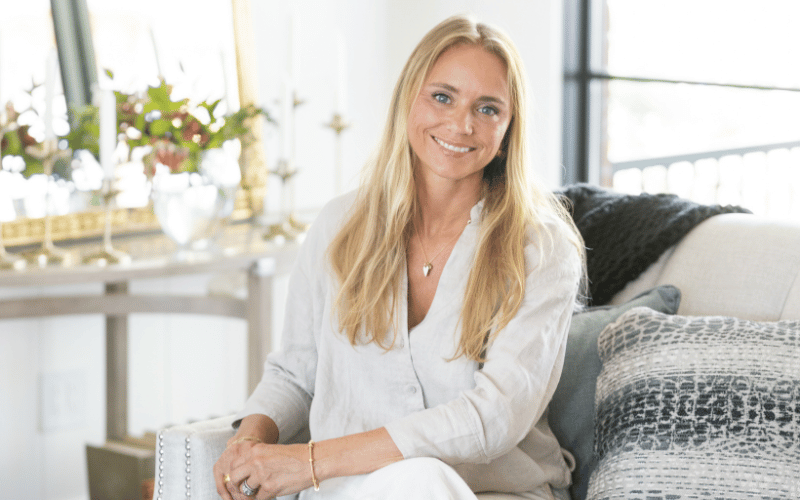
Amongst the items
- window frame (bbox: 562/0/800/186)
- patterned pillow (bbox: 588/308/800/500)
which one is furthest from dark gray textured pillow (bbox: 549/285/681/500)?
window frame (bbox: 562/0/800/186)

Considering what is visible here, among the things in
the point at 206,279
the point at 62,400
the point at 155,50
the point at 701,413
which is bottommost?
the point at 62,400

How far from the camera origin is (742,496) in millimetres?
1070

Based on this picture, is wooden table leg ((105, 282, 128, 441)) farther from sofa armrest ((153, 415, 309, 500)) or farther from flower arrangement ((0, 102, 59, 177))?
sofa armrest ((153, 415, 309, 500))

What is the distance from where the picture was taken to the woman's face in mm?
1280

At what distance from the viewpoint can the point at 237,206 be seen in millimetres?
2619

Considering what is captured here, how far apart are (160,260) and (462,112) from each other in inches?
39.4

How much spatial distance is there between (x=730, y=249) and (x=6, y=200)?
172cm

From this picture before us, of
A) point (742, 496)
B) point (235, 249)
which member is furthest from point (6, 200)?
point (742, 496)

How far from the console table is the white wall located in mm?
95

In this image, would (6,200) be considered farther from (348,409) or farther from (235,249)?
(348,409)

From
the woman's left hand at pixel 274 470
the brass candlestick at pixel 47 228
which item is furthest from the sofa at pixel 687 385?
the brass candlestick at pixel 47 228

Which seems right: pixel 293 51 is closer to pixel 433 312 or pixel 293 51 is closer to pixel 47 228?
pixel 47 228

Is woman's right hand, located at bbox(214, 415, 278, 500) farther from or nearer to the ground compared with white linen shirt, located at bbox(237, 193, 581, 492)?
nearer to the ground

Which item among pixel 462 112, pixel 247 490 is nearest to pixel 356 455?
pixel 247 490
